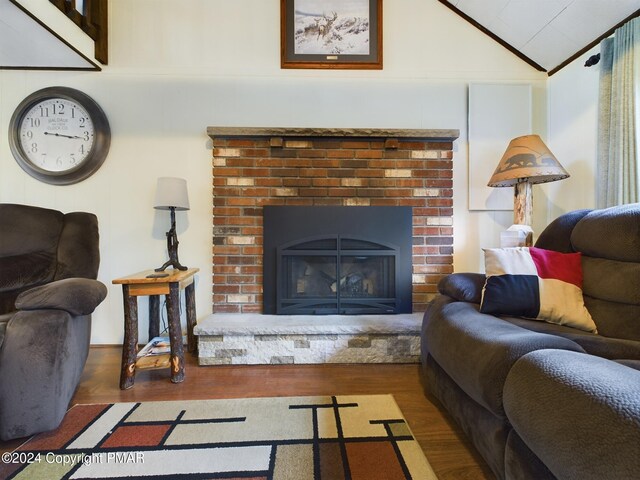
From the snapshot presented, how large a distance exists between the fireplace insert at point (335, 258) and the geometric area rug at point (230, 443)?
78cm

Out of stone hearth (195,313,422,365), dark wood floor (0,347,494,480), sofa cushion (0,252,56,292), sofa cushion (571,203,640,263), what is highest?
sofa cushion (571,203,640,263)

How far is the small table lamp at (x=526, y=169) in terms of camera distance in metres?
1.75

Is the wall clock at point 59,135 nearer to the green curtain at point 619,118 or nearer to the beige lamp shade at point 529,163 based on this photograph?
the beige lamp shade at point 529,163

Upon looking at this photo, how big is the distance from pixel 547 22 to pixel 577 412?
8.28 feet

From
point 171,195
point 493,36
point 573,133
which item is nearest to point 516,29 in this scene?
point 493,36

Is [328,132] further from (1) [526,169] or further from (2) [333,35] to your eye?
(1) [526,169]

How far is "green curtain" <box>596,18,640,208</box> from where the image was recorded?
1.65 m

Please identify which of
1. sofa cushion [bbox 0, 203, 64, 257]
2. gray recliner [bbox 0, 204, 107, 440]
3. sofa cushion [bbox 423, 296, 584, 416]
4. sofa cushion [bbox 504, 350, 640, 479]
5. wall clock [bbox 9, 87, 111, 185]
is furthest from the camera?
wall clock [bbox 9, 87, 111, 185]

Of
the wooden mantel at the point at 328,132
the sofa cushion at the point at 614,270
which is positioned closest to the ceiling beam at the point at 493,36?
the wooden mantel at the point at 328,132

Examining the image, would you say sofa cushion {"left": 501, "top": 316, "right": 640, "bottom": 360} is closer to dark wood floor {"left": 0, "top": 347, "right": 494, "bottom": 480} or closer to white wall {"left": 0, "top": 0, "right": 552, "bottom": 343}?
dark wood floor {"left": 0, "top": 347, "right": 494, "bottom": 480}

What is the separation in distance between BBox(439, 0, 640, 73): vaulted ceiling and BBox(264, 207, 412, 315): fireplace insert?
1516 mm

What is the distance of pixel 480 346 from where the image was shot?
0.95 metres

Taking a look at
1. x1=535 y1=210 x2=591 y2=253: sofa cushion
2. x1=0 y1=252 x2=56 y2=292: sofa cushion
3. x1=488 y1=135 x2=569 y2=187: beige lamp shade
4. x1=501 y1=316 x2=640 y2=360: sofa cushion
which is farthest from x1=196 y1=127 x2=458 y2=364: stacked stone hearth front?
x1=501 y1=316 x2=640 y2=360: sofa cushion

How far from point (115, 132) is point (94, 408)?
6.03 ft
